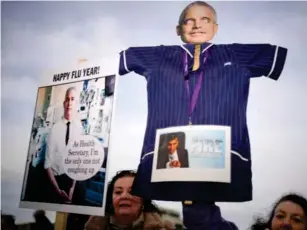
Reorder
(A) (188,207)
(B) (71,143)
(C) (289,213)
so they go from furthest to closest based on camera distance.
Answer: (B) (71,143), (A) (188,207), (C) (289,213)

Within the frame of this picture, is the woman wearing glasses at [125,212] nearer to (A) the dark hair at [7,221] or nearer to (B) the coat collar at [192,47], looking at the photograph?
(A) the dark hair at [7,221]

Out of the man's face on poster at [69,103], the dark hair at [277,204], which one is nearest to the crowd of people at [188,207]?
the dark hair at [277,204]

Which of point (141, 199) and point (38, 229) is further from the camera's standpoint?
point (38, 229)

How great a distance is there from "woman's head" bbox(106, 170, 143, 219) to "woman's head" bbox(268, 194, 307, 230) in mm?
594

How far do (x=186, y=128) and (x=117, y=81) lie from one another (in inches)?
17.9

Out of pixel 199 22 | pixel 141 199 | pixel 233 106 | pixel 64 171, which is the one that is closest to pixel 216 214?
pixel 141 199

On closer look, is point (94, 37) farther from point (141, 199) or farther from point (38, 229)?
point (38, 229)

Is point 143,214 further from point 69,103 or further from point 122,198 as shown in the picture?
point 69,103

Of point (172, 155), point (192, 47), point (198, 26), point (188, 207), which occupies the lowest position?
point (188, 207)

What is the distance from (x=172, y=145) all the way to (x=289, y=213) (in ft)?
1.88

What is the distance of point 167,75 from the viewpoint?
5.86 feet

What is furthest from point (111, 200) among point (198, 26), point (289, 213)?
point (198, 26)

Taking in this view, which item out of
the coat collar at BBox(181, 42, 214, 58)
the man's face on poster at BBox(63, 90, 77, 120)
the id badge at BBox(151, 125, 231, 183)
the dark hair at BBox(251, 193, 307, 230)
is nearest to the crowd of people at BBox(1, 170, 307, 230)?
the dark hair at BBox(251, 193, 307, 230)

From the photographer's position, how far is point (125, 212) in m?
1.72
